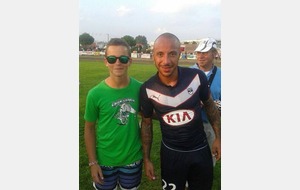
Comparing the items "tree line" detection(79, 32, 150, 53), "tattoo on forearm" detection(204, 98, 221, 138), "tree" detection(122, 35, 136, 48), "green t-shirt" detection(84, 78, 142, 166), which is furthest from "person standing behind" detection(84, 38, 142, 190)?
"tattoo on forearm" detection(204, 98, 221, 138)

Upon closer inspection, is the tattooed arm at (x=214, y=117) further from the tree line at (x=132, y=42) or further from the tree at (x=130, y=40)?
the tree at (x=130, y=40)

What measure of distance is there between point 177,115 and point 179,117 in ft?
0.09

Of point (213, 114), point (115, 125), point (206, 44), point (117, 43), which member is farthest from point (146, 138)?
point (206, 44)

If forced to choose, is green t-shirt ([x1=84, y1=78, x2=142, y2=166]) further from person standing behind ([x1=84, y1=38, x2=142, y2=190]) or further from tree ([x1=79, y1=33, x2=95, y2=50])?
tree ([x1=79, y1=33, x2=95, y2=50])

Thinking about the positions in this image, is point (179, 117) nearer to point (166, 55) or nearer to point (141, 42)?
point (166, 55)

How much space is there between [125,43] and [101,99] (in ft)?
1.85

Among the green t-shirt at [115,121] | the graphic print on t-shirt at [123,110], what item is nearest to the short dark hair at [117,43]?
the green t-shirt at [115,121]

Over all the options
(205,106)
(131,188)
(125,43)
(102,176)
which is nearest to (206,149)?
(205,106)

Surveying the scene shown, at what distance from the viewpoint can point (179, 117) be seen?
2553 millimetres

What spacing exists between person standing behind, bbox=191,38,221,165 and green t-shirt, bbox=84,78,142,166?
2.75ft

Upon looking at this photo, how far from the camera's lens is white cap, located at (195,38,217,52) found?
3092 millimetres

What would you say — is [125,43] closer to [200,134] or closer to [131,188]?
[200,134]

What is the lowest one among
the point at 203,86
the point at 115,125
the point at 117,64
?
the point at 115,125

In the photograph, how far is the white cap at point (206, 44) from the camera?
309 centimetres
